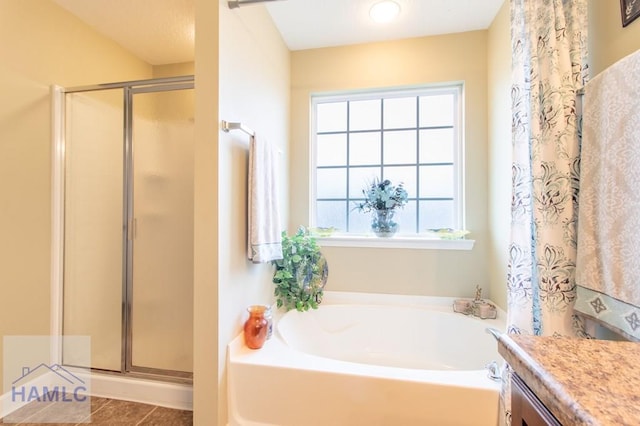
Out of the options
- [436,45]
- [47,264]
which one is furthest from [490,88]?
[47,264]

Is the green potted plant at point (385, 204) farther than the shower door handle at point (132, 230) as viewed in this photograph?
Yes

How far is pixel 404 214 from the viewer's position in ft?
7.48

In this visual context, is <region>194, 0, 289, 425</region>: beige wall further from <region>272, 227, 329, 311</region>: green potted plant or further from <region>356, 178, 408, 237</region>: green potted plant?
<region>356, 178, 408, 237</region>: green potted plant

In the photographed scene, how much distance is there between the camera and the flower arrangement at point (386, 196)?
2162mm

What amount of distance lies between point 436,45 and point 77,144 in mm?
2683

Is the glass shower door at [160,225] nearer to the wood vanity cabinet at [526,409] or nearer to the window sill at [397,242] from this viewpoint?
the window sill at [397,242]

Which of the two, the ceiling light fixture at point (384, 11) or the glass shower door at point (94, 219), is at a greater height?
the ceiling light fixture at point (384, 11)

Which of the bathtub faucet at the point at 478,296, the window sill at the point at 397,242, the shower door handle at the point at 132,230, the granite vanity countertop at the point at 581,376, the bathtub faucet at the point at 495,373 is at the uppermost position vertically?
the shower door handle at the point at 132,230

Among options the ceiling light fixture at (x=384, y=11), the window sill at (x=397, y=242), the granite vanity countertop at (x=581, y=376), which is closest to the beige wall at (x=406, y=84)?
the window sill at (x=397, y=242)

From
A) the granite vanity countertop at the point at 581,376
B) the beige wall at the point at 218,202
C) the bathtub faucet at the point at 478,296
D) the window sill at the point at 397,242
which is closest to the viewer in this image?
the granite vanity countertop at the point at 581,376

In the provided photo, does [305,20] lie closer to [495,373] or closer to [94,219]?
[94,219]

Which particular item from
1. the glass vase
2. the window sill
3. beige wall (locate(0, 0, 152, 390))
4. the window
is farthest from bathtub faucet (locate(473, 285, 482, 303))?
beige wall (locate(0, 0, 152, 390))

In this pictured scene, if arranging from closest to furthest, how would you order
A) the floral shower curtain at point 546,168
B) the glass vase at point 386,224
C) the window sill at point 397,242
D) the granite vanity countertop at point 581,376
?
the granite vanity countertop at point 581,376 → the floral shower curtain at point 546,168 → the window sill at point 397,242 → the glass vase at point 386,224

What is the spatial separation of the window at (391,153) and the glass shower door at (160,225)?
41.0 inches
